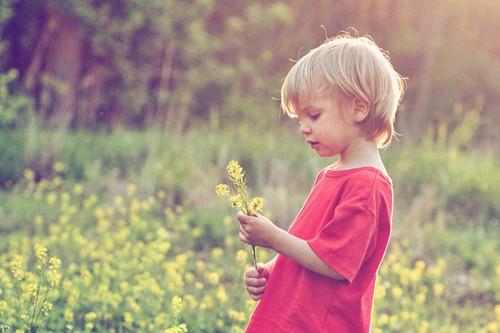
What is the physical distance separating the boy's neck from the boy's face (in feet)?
0.15

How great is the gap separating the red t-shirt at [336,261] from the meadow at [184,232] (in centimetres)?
52

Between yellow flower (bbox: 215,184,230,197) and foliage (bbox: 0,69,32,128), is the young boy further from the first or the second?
foliage (bbox: 0,69,32,128)

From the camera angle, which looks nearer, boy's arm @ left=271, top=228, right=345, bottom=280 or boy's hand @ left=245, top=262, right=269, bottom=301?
boy's arm @ left=271, top=228, right=345, bottom=280

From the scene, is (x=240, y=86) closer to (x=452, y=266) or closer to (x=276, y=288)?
(x=452, y=266)

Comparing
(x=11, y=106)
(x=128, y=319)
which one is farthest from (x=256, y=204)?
(x=11, y=106)

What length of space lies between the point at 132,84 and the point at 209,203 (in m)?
6.45

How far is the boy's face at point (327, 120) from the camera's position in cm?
243

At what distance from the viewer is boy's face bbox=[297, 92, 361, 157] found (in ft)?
7.97

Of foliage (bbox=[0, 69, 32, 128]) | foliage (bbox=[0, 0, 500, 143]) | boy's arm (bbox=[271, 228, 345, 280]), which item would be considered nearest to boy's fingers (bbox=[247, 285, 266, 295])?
boy's arm (bbox=[271, 228, 345, 280])

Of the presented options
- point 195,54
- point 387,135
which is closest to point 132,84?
point 195,54

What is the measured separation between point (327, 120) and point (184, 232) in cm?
422

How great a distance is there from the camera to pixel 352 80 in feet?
7.91

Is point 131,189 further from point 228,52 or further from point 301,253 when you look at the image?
point 228,52

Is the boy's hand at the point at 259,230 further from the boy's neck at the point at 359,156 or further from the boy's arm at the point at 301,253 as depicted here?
the boy's neck at the point at 359,156
